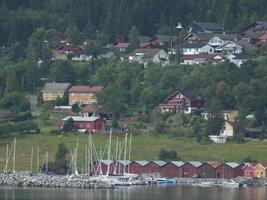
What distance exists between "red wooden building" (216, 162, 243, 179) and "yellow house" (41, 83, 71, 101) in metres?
18.2

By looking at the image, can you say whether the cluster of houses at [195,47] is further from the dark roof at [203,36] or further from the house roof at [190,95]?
the house roof at [190,95]

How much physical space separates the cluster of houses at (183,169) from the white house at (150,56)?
21341 millimetres

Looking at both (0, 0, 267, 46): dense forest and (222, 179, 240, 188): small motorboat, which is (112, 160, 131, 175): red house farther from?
(0, 0, 267, 46): dense forest

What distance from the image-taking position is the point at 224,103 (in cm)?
9994

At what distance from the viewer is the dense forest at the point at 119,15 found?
119 m

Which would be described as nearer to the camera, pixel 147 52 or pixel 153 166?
pixel 153 166

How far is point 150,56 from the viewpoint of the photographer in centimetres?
11194

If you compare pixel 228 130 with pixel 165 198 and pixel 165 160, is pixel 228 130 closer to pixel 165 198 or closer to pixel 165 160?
pixel 165 160

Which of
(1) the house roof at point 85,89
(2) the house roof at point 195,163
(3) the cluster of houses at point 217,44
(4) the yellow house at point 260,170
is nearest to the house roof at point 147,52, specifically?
(3) the cluster of houses at point 217,44

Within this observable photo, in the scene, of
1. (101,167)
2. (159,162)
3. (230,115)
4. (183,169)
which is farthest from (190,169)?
(230,115)

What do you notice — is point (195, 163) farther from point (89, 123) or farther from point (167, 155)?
→ point (89, 123)

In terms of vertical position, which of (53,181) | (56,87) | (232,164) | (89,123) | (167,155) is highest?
(56,87)

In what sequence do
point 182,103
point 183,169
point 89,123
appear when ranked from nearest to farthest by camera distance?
point 183,169 < point 89,123 < point 182,103

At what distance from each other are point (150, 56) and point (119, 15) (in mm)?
8744
